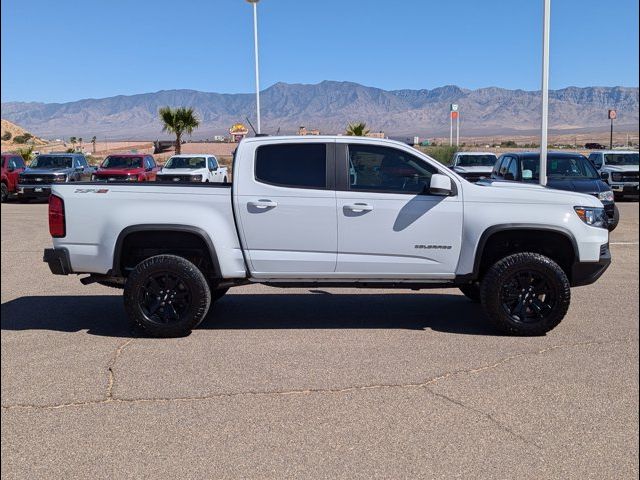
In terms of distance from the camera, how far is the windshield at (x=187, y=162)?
87.9 ft

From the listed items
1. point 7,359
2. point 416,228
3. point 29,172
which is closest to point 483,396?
point 416,228

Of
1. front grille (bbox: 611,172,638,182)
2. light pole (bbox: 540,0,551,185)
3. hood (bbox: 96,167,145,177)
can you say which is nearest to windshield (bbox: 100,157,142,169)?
hood (bbox: 96,167,145,177)

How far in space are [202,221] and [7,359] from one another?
6.84ft

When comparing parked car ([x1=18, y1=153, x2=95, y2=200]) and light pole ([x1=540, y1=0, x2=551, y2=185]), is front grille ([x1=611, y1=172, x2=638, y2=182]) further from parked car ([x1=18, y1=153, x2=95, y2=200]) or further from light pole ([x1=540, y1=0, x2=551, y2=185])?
parked car ([x1=18, y1=153, x2=95, y2=200])

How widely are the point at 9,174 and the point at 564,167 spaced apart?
19.0 metres

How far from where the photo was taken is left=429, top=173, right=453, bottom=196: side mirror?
671 cm

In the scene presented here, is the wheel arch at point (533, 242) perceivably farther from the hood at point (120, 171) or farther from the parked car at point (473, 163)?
the parked car at point (473, 163)

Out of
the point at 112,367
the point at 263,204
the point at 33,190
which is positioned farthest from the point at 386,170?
the point at 33,190

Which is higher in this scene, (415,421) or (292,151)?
(292,151)

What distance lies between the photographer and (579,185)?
15.7m

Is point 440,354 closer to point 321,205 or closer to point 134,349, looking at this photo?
point 321,205

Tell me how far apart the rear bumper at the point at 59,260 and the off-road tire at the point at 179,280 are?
2.04 feet

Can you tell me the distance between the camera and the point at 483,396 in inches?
209

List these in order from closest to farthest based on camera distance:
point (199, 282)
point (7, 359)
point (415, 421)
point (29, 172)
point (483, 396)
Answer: point (415, 421) < point (483, 396) < point (7, 359) < point (199, 282) < point (29, 172)
